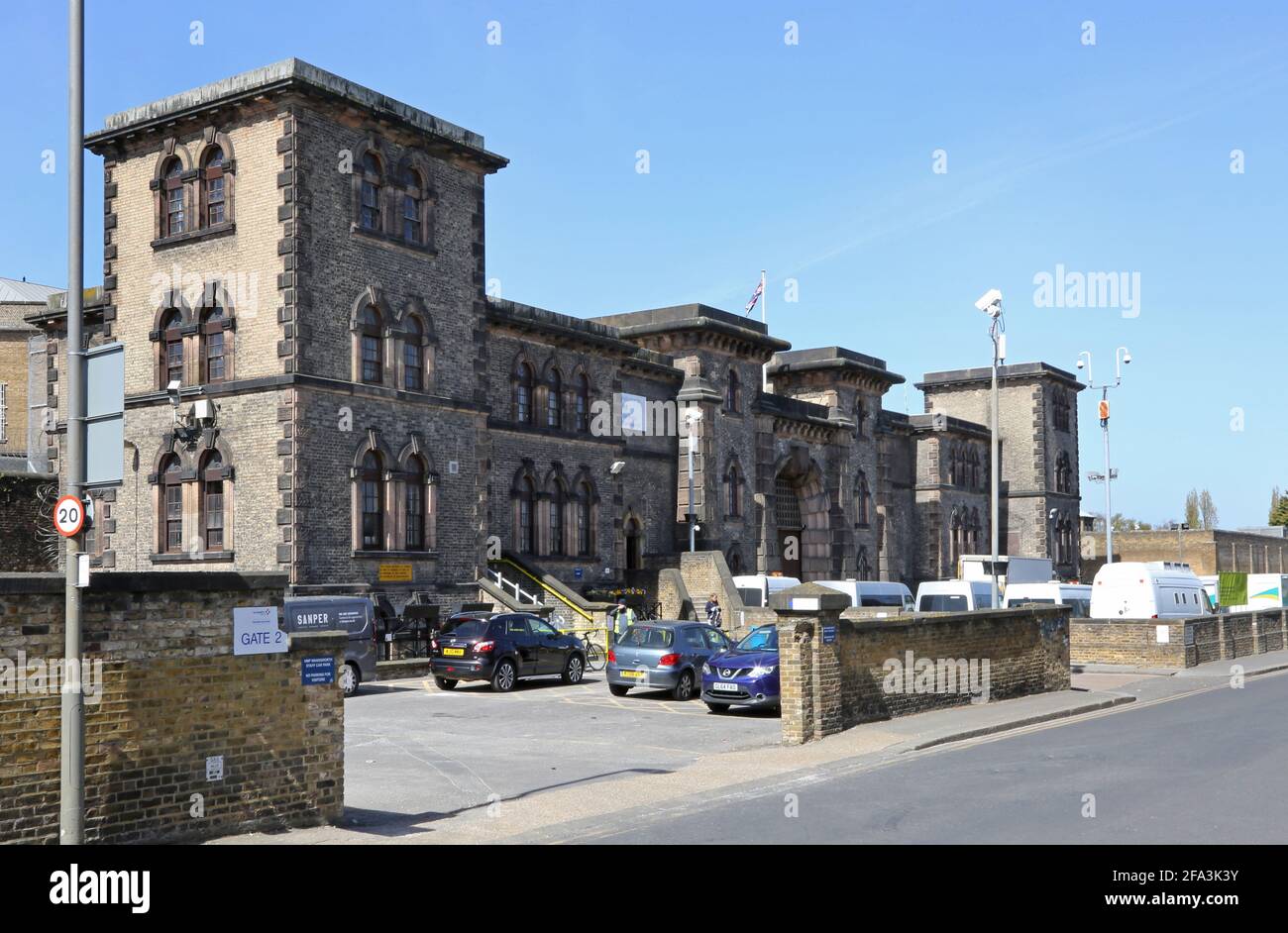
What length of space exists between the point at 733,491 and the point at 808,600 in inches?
1188

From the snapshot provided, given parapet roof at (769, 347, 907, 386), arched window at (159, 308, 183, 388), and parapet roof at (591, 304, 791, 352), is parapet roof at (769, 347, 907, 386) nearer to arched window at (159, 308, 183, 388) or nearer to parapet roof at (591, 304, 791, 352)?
parapet roof at (591, 304, 791, 352)

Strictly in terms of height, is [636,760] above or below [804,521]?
below

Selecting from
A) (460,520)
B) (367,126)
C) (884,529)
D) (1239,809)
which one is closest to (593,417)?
(460,520)

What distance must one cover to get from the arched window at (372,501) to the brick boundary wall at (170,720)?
19.0 meters


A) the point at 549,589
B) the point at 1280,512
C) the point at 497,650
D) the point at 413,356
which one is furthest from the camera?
the point at 1280,512

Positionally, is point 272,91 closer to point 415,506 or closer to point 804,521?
point 415,506

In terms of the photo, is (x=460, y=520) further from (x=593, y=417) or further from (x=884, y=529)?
(x=884, y=529)

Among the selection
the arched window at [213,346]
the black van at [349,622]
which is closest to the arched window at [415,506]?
the arched window at [213,346]

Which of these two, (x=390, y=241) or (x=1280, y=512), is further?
(x=1280, y=512)

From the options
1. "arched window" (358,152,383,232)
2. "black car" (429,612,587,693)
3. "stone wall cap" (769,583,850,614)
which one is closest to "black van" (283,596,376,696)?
"black car" (429,612,587,693)

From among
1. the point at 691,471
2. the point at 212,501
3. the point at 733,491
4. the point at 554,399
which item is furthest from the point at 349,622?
the point at 733,491

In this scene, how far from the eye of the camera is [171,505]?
31.0m

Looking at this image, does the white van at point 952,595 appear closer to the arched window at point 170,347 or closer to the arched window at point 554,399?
the arched window at point 554,399

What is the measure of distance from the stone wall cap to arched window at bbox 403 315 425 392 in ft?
53.2
